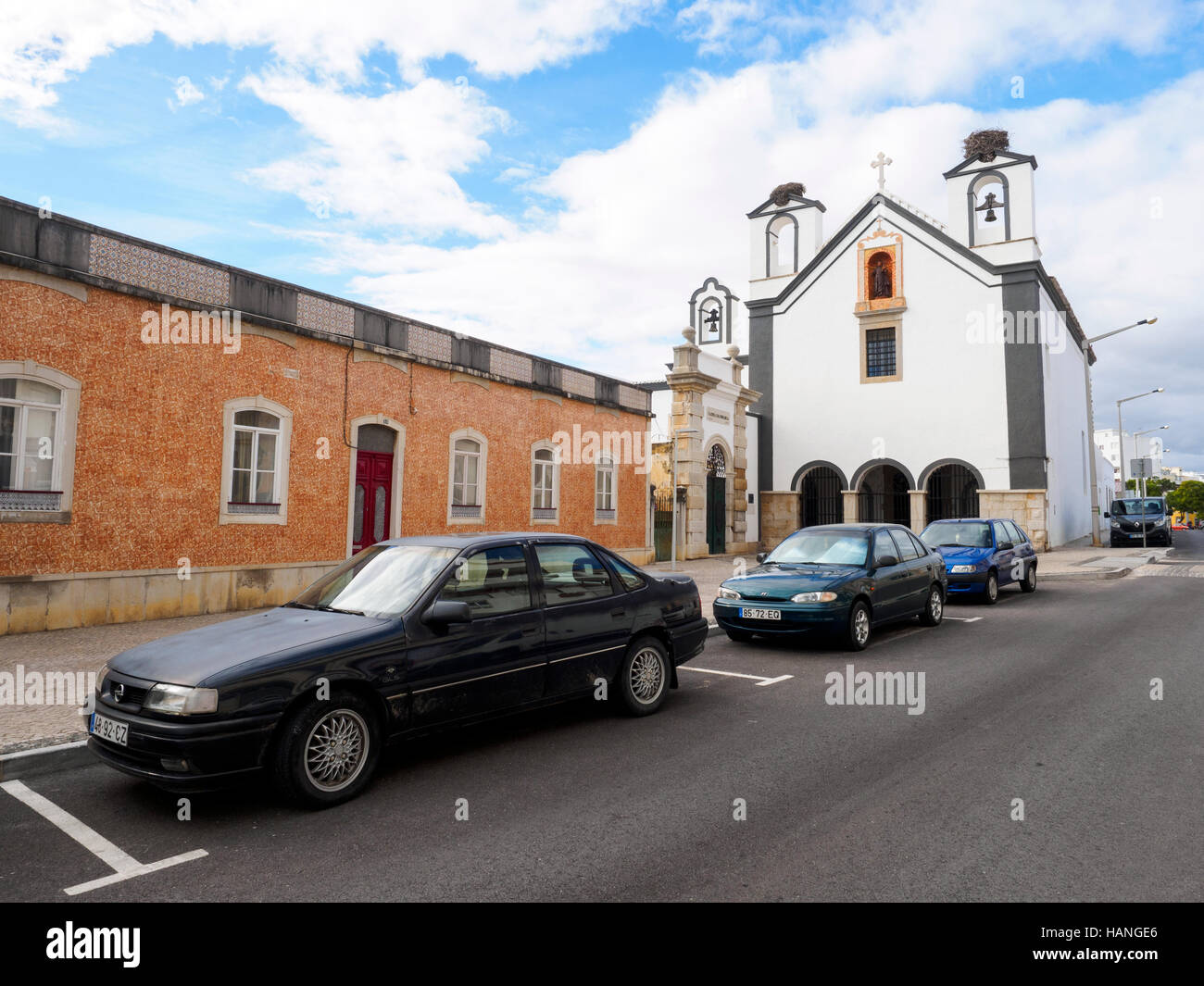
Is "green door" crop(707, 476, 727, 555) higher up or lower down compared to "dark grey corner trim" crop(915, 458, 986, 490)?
lower down

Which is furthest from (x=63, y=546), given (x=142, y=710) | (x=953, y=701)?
(x=953, y=701)

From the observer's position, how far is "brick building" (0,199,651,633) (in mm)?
9500

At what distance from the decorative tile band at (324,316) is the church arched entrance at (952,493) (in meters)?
22.9

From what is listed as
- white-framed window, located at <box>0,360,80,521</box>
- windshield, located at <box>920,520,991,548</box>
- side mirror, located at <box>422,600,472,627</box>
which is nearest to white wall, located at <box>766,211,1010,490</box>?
windshield, located at <box>920,520,991,548</box>

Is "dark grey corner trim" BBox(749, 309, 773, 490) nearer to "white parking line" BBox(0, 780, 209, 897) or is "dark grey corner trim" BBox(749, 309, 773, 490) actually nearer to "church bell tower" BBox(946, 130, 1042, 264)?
"church bell tower" BBox(946, 130, 1042, 264)

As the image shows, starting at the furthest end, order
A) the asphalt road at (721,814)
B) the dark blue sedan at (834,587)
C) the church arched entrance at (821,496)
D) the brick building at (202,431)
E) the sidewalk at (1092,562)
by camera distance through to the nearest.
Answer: the church arched entrance at (821,496) < the sidewalk at (1092,562) < the brick building at (202,431) < the dark blue sedan at (834,587) < the asphalt road at (721,814)

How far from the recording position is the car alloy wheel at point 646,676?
6406 mm

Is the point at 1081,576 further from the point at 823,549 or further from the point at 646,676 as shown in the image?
the point at 646,676

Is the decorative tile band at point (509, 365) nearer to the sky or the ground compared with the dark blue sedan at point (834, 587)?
nearer to the sky

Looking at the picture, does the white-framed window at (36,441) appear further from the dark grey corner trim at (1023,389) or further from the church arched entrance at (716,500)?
the dark grey corner trim at (1023,389)

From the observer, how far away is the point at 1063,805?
171 inches

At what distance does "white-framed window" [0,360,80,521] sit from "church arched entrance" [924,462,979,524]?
87.7ft

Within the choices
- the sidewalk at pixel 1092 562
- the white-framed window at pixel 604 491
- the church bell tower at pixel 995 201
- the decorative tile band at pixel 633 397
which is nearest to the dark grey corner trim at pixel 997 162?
the church bell tower at pixel 995 201
